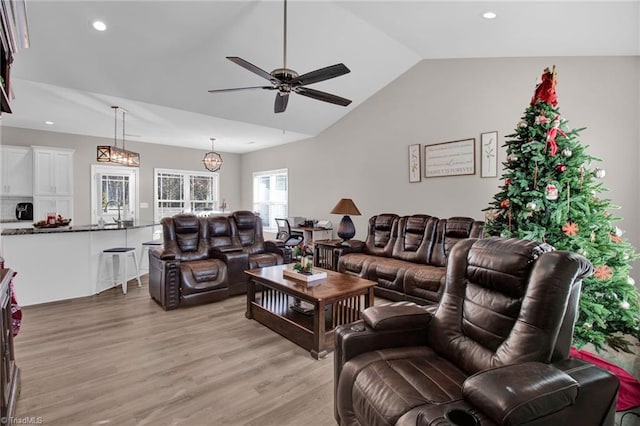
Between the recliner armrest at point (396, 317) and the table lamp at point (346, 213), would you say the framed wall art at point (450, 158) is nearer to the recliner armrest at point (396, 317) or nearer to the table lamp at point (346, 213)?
the table lamp at point (346, 213)

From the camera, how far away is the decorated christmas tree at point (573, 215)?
210cm

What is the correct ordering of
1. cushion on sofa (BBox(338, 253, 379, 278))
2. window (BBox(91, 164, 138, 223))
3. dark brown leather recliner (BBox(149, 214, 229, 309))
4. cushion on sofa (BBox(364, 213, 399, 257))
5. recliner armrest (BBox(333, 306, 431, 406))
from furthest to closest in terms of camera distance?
1. window (BBox(91, 164, 138, 223))
2. cushion on sofa (BBox(364, 213, 399, 257))
3. cushion on sofa (BBox(338, 253, 379, 278))
4. dark brown leather recliner (BBox(149, 214, 229, 309))
5. recliner armrest (BBox(333, 306, 431, 406))

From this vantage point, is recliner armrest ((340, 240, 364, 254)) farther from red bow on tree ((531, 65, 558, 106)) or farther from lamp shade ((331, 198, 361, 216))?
red bow on tree ((531, 65, 558, 106))

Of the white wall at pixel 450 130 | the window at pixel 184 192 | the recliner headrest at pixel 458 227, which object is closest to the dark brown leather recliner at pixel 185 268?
the white wall at pixel 450 130

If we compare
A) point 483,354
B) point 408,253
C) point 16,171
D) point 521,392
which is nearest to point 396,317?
point 483,354

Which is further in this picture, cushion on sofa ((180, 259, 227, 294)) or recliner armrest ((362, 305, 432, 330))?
cushion on sofa ((180, 259, 227, 294))

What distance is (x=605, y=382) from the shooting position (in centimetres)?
131

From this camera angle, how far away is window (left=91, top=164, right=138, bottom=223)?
7.11 m

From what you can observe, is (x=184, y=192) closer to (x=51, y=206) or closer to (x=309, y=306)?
(x=51, y=206)

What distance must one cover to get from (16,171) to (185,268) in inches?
185

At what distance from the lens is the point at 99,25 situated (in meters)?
3.33

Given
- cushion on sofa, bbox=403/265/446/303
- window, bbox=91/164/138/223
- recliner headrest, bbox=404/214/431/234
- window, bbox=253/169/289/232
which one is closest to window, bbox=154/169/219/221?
window, bbox=91/164/138/223

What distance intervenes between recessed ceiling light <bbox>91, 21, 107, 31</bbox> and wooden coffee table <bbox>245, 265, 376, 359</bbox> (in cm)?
306

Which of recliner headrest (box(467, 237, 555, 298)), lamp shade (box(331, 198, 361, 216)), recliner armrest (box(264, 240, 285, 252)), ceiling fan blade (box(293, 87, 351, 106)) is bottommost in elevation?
recliner armrest (box(264, 240, 285, 252))
